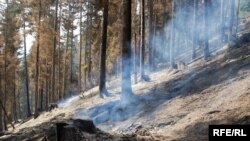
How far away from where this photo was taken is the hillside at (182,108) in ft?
37.0

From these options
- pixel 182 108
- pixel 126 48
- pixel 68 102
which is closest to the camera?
pixel 182 108

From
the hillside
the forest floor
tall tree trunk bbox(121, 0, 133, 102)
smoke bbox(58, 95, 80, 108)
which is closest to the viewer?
the forest floor

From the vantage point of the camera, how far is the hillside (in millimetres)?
11273

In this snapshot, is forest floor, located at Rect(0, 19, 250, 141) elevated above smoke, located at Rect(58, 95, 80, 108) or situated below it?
above

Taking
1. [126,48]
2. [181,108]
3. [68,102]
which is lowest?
[68,102]

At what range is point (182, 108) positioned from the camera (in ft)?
46.3

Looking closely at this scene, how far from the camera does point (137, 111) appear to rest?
1608 cm

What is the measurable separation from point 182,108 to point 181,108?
6 centimetres

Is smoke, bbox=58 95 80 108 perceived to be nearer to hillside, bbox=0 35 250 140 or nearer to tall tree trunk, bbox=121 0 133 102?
hillside, bbox=0 35 250 140

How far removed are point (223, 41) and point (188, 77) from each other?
13.5m

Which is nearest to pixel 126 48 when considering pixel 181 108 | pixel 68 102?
pixel 181 108

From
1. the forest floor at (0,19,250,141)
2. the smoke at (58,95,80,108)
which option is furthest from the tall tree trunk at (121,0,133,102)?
the smoke at (58,95,80,108)

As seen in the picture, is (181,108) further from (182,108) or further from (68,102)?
(68,102)

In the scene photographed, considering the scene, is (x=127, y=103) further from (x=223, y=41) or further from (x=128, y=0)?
(x=223, y=41)
